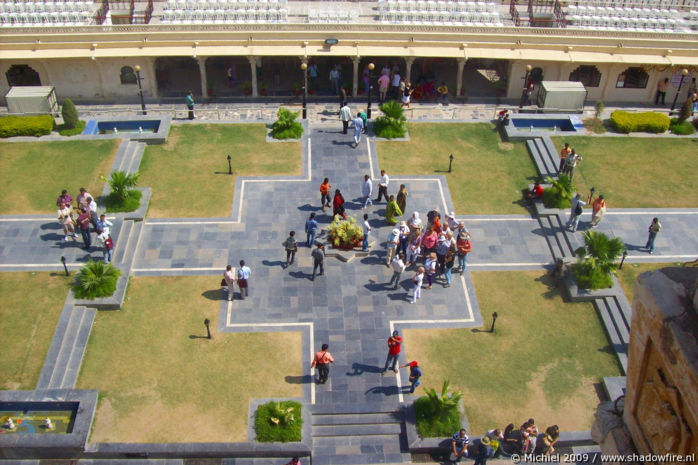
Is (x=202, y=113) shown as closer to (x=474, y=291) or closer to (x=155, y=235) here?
(x=155, y=235)

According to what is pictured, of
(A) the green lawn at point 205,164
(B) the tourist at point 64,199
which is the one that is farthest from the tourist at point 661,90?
(B) the tourist at point 64,199

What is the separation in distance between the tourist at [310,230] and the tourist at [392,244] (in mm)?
2750

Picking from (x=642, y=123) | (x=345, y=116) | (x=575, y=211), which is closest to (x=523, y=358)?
(x=575, y=211)

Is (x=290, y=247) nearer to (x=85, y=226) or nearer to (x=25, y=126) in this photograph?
(x=85, y=226)

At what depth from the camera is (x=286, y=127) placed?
32.1m

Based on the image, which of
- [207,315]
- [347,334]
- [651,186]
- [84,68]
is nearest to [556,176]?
[651,186]

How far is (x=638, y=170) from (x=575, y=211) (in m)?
→ 6.27

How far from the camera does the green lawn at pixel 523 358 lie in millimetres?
20516

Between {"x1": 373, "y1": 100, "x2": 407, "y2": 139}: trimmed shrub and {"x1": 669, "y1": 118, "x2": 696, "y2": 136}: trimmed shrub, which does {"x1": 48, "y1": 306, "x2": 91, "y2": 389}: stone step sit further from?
{"x1": 669, "y1": 118, "x2": 696, "y2": 136}: trimmed shrub

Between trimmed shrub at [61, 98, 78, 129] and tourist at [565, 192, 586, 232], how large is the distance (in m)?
22.3

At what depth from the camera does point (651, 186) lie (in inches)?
1166

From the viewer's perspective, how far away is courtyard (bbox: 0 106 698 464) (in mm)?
20578

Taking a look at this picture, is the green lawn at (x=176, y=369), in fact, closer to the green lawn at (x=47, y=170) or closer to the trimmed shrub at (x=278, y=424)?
the trimmed shrub at (x=278, y=424)

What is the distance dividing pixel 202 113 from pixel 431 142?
459 inches
